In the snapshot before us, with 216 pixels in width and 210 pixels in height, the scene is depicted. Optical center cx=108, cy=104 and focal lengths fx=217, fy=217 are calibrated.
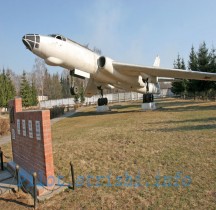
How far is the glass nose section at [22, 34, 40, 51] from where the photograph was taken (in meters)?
11.4

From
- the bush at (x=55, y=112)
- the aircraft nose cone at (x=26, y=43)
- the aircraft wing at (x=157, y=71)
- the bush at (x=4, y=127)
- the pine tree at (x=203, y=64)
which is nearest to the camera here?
the aircraft nose cone at (x=26, y=43)

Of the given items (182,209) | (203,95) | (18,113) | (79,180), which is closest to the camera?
(182,209)

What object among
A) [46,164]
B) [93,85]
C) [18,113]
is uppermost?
[93,85]

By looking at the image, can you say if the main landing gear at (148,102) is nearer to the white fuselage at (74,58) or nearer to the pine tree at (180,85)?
the white fuselage at (74,58)

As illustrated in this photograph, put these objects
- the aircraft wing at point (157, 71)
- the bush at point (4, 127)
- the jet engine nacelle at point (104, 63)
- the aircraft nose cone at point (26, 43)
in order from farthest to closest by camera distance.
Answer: the aircraft wing at point (157, 71), the jet engine nacelle at point (104, 63), the bush at point (4, 127), the aircraft nose cone at point (26, 43)

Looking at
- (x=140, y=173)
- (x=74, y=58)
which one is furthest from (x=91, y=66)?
(x=140, y=173)

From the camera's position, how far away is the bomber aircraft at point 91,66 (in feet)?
39.5

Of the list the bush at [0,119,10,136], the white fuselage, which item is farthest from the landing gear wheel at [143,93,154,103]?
the bush at [0,119,10,136]

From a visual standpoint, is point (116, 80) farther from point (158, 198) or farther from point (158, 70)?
point (158, 198)

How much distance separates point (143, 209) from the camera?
145 inches

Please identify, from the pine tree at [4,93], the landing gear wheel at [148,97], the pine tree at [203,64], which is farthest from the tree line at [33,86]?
the pine tree at [203,64]

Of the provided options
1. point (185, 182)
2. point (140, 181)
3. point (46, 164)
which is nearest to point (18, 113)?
point (46, 164)

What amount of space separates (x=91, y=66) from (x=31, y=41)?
191 inches

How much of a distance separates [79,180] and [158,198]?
Result: 1.94 m
